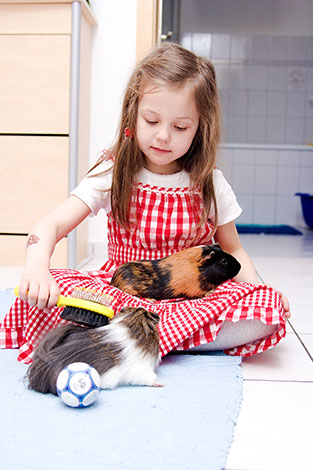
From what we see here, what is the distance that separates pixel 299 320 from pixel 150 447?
2.41ft

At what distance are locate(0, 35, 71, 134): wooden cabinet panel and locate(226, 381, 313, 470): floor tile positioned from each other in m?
1.21

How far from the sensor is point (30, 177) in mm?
1800

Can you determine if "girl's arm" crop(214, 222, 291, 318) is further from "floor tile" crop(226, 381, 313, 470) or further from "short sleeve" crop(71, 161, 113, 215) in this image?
"floor tile" crop(226, 381, 313, 470)

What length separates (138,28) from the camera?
1.96 metres

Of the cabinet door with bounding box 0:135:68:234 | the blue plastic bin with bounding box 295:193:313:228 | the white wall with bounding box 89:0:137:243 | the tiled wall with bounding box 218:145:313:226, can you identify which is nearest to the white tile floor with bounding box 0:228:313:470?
the cabinet door with bounding box 0:135:68:234

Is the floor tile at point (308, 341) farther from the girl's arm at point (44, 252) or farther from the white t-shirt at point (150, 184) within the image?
the girl's arm at point (44, 252)

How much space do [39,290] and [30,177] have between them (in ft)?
3.50

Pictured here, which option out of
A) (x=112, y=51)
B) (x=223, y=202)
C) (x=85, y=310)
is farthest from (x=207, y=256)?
(x=112, y=51)

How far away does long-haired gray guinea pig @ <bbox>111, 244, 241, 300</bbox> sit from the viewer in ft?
3.28

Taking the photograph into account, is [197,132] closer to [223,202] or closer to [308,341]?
[223,202]

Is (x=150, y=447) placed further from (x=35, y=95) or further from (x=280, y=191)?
(x=280, y=191)

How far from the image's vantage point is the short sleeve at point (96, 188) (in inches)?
42.8

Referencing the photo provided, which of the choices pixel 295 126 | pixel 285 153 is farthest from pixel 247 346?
pixel 295 126

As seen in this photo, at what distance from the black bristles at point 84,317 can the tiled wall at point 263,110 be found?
3413 millimetres
